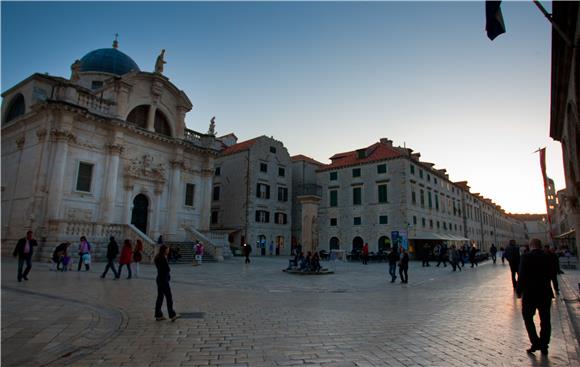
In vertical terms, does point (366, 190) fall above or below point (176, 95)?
below

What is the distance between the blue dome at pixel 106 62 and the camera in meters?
31.8

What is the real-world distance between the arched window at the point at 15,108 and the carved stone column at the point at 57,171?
19.7ft

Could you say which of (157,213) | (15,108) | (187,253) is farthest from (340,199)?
(15,108)

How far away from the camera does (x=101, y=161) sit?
77.8 ft

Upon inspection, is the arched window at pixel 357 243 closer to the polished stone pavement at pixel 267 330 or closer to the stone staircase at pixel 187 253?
the stone staircase at pixel 187 253

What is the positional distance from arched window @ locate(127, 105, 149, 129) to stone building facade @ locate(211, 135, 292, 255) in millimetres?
12953

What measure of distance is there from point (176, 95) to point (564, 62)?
2748 centimetres

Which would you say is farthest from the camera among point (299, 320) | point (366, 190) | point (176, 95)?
point (366, 190)

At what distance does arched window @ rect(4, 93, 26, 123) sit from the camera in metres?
24.2

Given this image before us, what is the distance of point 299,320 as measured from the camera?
653 cm

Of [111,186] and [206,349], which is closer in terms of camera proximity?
[206,349]

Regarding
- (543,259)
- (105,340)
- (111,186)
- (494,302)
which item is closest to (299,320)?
(105,340)

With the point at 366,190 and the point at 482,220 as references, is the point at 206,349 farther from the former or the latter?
the point at 482,220

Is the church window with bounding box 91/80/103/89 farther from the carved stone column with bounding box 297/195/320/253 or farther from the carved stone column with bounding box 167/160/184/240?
the carved stone column with bounding box 297/195/320/253
